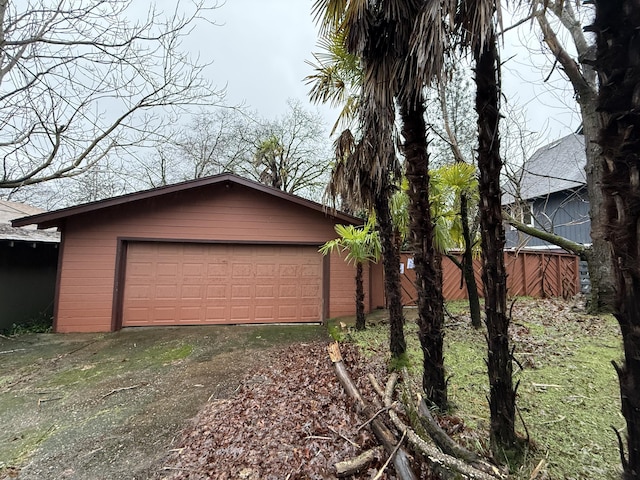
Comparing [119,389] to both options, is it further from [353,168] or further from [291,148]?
[291,148]

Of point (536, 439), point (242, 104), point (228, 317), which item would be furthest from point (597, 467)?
point (242, 104)

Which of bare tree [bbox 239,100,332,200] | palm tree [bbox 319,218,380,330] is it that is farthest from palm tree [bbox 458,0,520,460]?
bare tree [bbox 239,100,332,200]

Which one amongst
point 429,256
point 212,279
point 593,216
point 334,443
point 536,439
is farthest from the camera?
point 212,279

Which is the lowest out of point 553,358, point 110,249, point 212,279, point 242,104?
point 553,358

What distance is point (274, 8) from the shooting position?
6.70 meters

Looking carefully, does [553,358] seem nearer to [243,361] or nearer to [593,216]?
[593,216]

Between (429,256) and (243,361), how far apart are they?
380 centimetres

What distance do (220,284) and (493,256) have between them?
7.07m

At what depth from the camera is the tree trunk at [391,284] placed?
13.8ft

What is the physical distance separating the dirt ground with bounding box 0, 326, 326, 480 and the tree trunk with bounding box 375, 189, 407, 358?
7.75 feet

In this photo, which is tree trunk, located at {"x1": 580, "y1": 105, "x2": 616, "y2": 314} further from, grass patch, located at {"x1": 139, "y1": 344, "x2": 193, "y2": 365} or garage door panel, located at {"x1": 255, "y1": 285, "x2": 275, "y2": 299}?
grass patch, located at {"x1": 139, "y1": 344, "x2": 193, "y2": 365}

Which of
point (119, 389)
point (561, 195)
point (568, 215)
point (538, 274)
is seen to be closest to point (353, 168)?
point (119, 389)

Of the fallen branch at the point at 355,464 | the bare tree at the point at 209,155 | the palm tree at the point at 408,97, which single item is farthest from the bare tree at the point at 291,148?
the fallen branch at the point at 355,464

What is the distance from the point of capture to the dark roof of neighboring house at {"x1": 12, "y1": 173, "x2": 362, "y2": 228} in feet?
21.9
